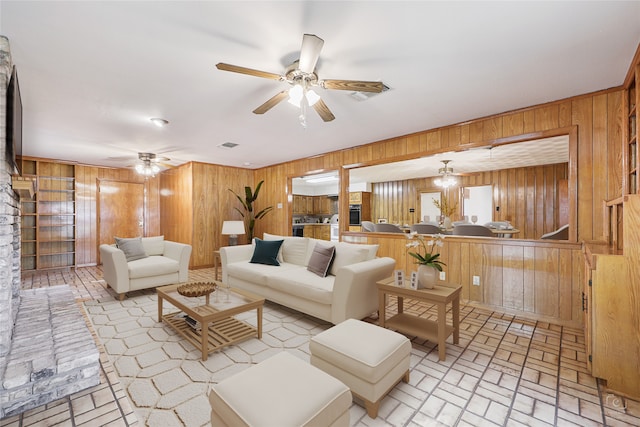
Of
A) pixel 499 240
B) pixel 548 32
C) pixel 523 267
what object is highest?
pixel 548 32

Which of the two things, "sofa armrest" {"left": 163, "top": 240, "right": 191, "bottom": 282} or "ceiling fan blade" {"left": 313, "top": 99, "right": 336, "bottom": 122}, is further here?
"sofa armrest" {"left": 163, "top": 240, "right": 191, "bottom": 282}

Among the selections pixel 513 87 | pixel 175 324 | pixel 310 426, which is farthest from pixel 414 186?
pixel 310 426

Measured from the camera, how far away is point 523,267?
324 centimetres

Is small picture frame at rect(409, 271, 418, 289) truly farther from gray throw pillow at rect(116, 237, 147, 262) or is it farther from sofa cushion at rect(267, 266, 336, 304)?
gray throw pillow at rect(116, 237, 147, 262)

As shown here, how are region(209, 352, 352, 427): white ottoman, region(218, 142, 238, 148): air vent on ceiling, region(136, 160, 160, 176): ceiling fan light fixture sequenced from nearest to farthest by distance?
1. region(209, 352, 352, 427): white ottoman
2. region(218, 142, 238, 148): air vent on ceiling
3. region(136, 160, 160, 176): ceiling fan light fixture

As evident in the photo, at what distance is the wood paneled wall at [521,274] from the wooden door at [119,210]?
7.29 meters

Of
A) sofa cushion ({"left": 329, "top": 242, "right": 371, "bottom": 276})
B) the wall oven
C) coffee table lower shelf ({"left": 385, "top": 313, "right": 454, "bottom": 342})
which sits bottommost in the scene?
coffee table lower shelf ({"left": 385, "top": 313, "right": 454, "bottom": 342})

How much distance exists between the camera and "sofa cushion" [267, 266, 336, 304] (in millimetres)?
2826

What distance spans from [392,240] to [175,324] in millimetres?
3204

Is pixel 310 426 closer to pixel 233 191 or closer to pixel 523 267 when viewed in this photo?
pixel 523 267

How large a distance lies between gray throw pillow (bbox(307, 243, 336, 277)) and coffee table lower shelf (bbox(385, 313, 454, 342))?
955mm

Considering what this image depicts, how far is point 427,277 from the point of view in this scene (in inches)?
97.6

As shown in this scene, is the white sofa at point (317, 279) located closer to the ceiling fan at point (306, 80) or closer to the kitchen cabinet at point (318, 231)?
the ceiling fan at point (306, 80)

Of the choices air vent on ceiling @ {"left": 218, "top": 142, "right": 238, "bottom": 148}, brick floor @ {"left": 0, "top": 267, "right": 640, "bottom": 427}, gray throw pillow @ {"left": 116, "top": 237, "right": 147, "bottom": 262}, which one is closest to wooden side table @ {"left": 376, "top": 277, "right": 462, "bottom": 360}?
brick floor @ {"left": 0, "top": 267, "right": 640, "bottom": 427}
